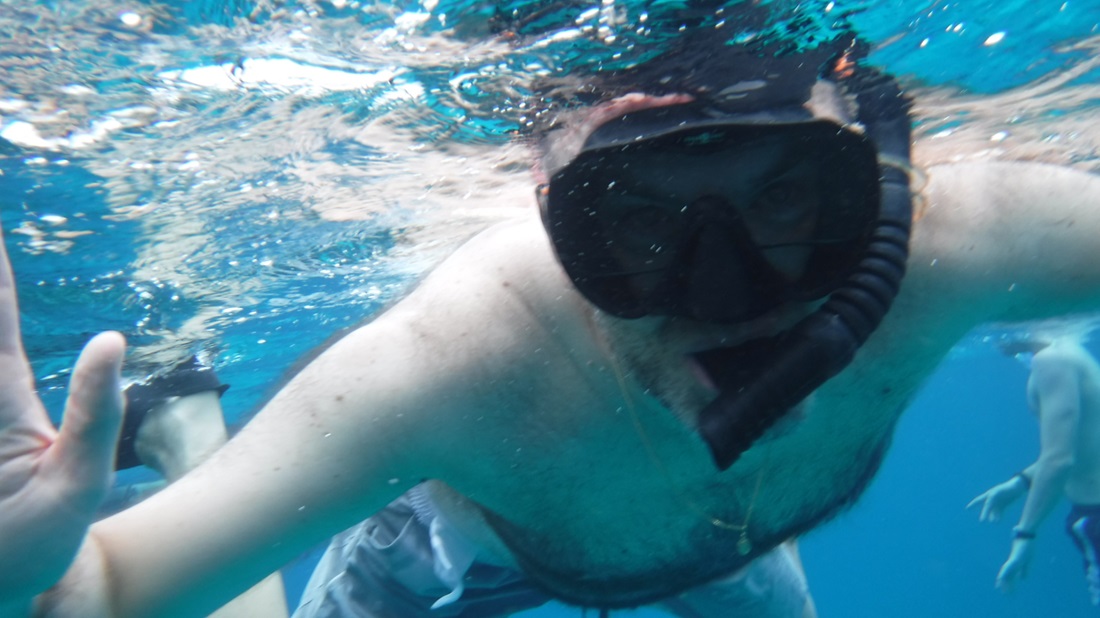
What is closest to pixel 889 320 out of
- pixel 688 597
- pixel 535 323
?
pixel 535 323

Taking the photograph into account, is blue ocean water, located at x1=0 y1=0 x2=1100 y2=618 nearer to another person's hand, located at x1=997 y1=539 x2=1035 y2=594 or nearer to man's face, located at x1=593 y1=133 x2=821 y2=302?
man's face, located at x1=593 y1=133 x2=821 y2=302

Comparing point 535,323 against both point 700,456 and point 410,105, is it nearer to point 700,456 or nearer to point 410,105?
point 700,456

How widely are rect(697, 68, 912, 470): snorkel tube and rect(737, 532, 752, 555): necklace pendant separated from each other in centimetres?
115

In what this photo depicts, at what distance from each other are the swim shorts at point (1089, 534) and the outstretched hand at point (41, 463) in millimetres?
16085

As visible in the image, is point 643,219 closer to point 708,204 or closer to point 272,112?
point 708,204

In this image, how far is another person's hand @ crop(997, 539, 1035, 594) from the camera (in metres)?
12.4

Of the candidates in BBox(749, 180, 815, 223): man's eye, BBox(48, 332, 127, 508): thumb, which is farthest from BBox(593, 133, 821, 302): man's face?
BBox(48, 332, 127, 508): thumb

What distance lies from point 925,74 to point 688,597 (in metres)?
4.55

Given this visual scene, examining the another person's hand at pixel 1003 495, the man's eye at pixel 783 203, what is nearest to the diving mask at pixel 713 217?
the man's eye at pixel 783 203

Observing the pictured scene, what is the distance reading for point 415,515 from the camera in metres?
5.10

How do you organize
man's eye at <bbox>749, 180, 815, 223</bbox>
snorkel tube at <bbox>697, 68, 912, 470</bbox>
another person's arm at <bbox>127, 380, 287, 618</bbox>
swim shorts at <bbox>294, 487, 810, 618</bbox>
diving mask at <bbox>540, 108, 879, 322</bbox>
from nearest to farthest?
1. snorkel tube at <bbox>697, 68, 912, 470</bbox>
2. diving mask at <bbox>540, 108, 879, 322</bbox>
3. man's eye at <bbox>749, 180, 815, 223</bbox>
4. swim shorts at <bbox>294, 487, 810, 618</bbox>
5. another person's arm at <bbox>127, 380, 287, 618</bbox>

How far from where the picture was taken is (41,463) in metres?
2.05

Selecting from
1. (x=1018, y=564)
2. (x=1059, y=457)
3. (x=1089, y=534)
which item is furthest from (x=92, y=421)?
(x=1089, y=534)

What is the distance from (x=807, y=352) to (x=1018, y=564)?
13.5m
